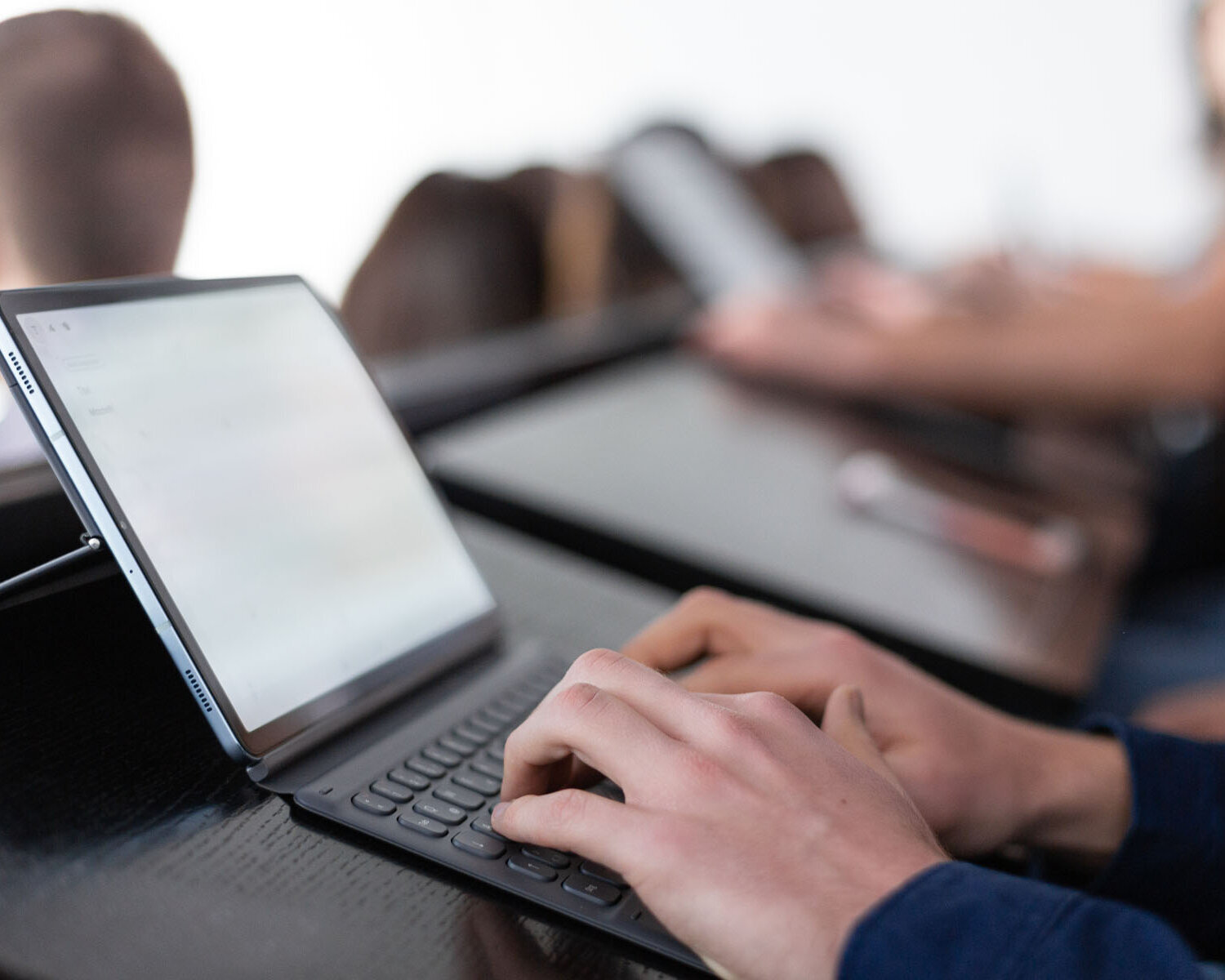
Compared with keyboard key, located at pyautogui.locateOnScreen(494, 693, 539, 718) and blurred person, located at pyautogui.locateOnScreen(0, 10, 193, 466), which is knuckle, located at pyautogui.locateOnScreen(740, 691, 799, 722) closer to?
keyboard key, located at pyautogui.locateOnScreen(494, 693, 539, 718)

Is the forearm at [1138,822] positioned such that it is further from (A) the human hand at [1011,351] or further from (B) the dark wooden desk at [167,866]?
(A) the human hand at [1011,351]

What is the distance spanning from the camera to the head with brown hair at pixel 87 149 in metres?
0.52

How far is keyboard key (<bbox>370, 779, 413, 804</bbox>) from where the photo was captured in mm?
382

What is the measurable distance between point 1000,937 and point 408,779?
0.22m

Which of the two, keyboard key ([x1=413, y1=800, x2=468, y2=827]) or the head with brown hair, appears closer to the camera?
keyboard key ([x1=413, y1=800, x2=468, y2=827])

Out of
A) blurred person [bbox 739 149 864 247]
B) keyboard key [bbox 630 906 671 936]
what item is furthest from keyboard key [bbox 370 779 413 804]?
blurred person [bbox 739 149 864 247]

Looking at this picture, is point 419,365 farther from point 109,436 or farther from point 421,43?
point 109,436

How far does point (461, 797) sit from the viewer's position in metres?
0.39

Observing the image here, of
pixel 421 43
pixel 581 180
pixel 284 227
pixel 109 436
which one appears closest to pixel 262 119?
pixel 284 227

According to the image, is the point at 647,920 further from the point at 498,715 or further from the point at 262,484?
the point at 262,484

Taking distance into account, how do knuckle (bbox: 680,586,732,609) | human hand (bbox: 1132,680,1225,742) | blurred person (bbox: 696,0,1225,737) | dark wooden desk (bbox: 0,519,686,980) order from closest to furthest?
dark wooden desk (bbox: 0,519,686,980)
knuckle (bbox: 680,586,732,609)
human hand (bbox: 1132,680,1225,742)
blurred person (bbox: 696,0,1225,737)

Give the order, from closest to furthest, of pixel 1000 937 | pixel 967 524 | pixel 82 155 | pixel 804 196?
pixel 1000 937 → pixel 82 155 → pixel 967 524 → pixel 804 196

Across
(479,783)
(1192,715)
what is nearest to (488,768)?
(479,783)

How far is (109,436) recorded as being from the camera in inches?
14.7
